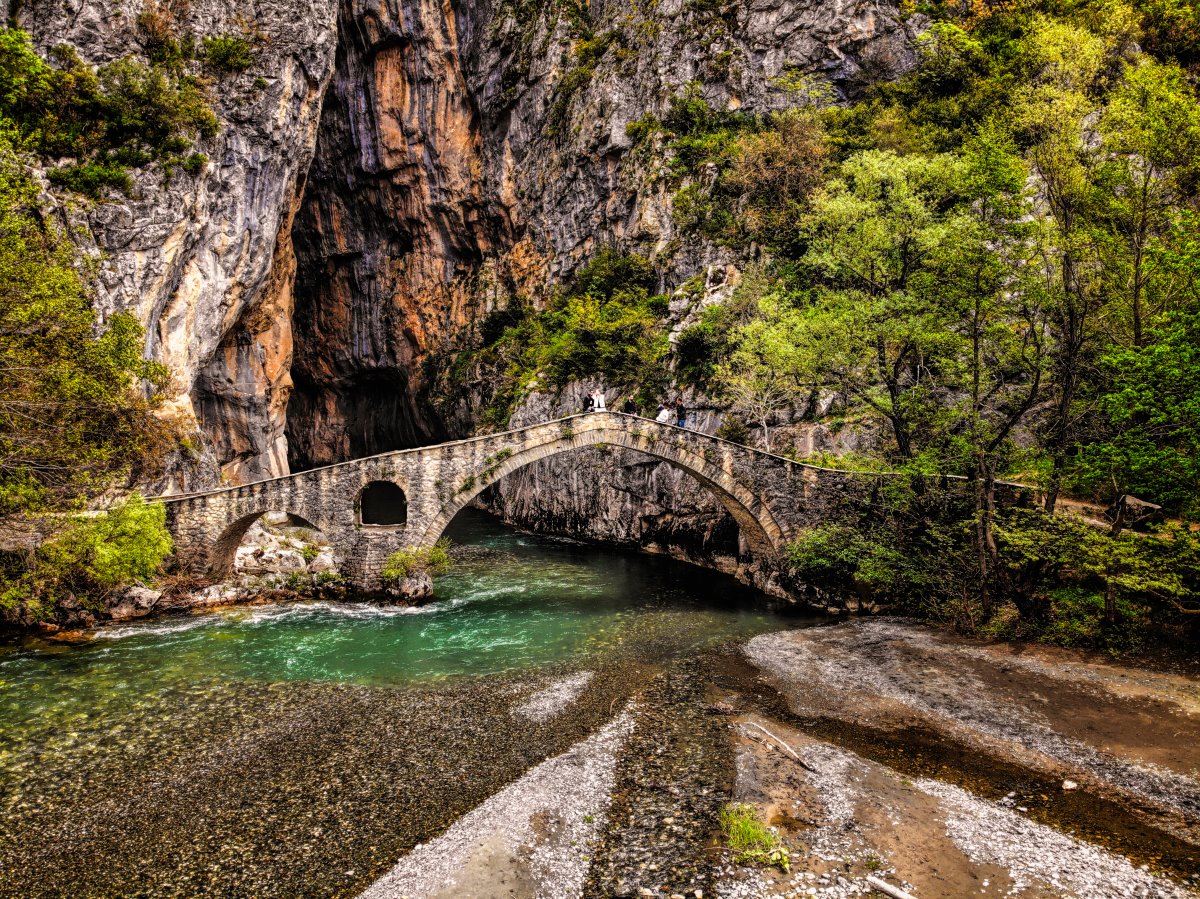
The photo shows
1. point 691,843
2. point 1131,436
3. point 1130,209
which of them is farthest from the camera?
point 1130,209

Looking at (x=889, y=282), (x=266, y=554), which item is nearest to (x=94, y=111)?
(x=266, y=554)

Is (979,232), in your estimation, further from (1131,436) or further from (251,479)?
(251,479)

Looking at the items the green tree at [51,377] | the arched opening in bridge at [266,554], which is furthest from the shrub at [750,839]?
the arched opening in bridge at [266,554]

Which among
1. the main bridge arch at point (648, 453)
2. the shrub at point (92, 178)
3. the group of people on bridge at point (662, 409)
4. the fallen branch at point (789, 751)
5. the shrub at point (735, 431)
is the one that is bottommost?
the fallen branch at point (789, 751)

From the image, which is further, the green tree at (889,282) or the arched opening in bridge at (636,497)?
the arched opening in bridge at (636,497)

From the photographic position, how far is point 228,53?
23.8 meters

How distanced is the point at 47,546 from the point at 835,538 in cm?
2062

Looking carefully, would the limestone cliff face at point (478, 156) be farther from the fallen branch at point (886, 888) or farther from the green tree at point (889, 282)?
the fallen branch at point (886, 888)

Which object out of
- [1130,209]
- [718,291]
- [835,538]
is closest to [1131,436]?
[1130,209]

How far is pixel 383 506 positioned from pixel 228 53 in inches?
1135

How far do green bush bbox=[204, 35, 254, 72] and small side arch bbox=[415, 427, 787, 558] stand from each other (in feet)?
62.3

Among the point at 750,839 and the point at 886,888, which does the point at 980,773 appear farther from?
the point at 750,839

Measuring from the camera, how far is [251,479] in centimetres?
3025

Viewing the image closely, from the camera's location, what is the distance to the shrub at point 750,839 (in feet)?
24.3
